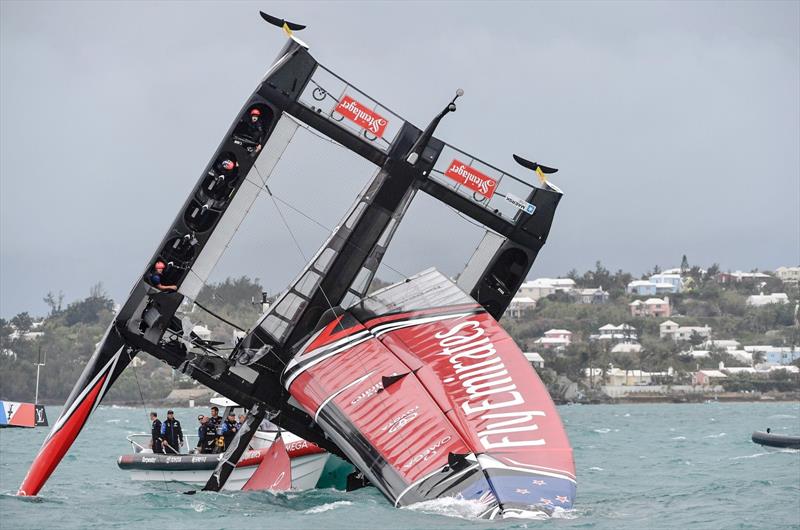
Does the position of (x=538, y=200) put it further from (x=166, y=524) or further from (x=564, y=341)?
(x=564, y=341)

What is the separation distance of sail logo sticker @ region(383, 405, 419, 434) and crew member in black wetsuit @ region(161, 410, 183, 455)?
8.89 meters

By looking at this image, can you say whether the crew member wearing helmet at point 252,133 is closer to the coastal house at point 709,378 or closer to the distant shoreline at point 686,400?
the distant shoreline at point 686,400

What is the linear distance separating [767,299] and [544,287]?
29826 mm

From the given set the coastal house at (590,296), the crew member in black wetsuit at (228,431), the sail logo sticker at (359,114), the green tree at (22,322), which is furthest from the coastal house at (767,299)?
the sail logo sticker at (359,114)

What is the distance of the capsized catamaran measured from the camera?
18984 mm

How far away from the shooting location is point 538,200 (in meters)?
23.0

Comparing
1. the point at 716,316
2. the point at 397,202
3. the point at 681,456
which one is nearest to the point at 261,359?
the point at 397,202

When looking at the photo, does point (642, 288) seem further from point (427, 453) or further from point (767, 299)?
point (427, 453)

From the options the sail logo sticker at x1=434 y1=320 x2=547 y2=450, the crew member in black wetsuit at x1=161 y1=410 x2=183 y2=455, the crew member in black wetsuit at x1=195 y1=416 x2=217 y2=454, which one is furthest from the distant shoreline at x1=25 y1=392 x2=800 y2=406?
the sail logo sticker at x1=434 y1=320 x2=547 y2=450

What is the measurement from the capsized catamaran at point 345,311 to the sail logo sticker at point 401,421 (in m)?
0.04

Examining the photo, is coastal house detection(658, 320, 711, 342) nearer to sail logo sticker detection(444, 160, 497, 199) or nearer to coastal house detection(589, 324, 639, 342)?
coastal house detection(589, 324, 639, 342)

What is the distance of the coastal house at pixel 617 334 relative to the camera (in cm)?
15025

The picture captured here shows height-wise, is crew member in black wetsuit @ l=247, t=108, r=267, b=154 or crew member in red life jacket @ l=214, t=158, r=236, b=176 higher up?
crew member in black wetsuit @ l=247, t=108, r=267, b=154

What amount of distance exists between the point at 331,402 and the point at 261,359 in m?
3.60
